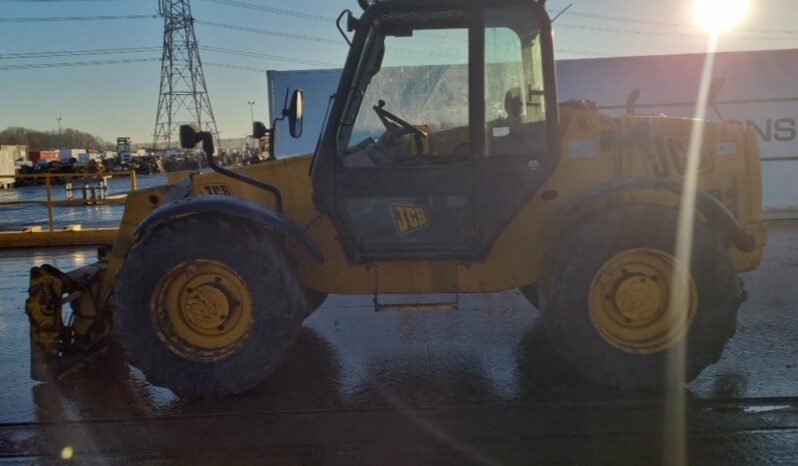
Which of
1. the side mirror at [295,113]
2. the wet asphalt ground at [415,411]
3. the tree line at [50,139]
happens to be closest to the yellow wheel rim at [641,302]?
the wet asphalt ground at [415,411]

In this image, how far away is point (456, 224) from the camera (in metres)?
4.25

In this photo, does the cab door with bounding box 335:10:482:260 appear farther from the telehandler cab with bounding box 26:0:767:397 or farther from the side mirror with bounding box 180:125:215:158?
the side mirror with bounding box 180:125:215:158

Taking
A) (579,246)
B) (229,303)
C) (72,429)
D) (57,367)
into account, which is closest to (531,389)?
(579,246)

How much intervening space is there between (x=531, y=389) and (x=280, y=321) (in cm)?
171

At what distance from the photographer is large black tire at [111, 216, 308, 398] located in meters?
4.00

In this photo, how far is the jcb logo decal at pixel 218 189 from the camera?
461 cm

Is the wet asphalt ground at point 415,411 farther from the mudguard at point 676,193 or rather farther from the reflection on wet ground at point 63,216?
the reflection on wet ground at point 63,216

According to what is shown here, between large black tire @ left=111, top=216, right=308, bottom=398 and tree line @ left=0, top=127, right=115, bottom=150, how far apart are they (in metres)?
107

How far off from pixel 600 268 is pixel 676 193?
0.70 meters

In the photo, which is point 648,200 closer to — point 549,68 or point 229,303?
point 549,68

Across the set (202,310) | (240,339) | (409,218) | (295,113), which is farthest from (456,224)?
(202,310)

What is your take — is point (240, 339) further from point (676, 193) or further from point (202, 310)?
point (676, 193)

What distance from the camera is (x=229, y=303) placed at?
406cm

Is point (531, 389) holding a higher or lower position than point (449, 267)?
lower
